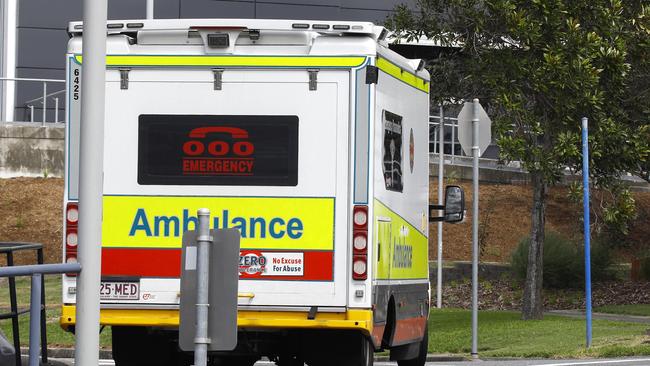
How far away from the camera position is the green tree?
2284 centimetres

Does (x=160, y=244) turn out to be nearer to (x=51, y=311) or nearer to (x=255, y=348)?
Result: (x=255, y=348)

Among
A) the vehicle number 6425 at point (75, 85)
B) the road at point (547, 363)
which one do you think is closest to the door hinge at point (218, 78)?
the vehicle number 6425 at point (75, 85)

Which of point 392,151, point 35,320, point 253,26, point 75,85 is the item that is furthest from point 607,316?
point 35,320

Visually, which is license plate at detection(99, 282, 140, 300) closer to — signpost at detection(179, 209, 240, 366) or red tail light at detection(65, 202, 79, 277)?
red tail light at detection(65, 202, 79, 277)

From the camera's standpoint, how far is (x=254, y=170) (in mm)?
11633

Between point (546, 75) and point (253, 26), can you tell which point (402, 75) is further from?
point (546, 75)

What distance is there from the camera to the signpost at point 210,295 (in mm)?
7309

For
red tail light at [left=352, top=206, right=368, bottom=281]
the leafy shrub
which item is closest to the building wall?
the leafy shrub

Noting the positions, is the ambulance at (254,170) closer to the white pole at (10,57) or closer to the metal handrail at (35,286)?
the metal handrail at (35,286)

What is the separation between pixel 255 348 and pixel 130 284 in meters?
1.13

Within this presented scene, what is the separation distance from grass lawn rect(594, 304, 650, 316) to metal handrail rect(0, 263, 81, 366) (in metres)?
19.6

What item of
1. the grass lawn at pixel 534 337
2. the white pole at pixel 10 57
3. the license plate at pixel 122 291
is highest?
the white pole at pixel 10 57

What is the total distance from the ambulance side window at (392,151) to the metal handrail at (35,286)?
203 inches

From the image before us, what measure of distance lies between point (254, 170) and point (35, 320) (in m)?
4.62
